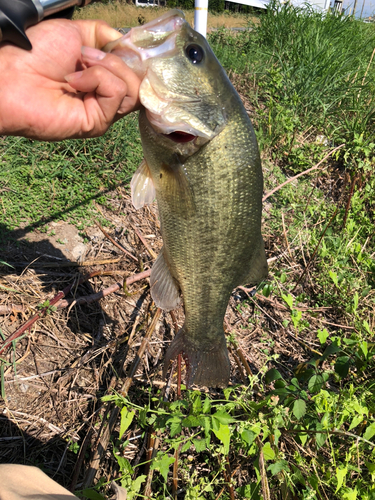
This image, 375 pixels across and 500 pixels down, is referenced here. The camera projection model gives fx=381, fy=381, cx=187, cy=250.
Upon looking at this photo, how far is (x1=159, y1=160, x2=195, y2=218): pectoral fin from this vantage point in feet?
5.62

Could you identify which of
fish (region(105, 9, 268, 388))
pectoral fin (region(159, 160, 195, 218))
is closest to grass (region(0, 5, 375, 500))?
fish (region(105, 9, 268, 388))

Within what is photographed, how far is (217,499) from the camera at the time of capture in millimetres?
2150

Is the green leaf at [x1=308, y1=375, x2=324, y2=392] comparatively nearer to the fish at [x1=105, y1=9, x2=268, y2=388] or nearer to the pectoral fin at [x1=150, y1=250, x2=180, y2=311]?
the fish at [x1=105, y1=9, x2=268, y2=388]

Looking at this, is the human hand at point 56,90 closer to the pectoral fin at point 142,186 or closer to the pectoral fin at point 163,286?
the pectoral fin at point 142,186

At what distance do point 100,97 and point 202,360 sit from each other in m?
1.41

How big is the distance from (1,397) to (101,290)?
100cm

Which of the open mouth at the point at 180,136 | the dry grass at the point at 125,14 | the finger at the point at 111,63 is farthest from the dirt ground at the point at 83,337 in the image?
the dry grass at the point at 125,14

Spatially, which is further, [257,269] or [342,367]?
[342,367]

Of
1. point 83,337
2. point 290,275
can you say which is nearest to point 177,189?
point 83,337

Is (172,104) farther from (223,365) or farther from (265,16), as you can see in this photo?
(265,16)

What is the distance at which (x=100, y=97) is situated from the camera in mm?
1571

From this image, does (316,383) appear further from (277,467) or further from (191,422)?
(191,422)

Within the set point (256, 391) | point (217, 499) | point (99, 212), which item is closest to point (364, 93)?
point (99, 212)

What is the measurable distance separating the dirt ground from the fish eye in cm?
184
